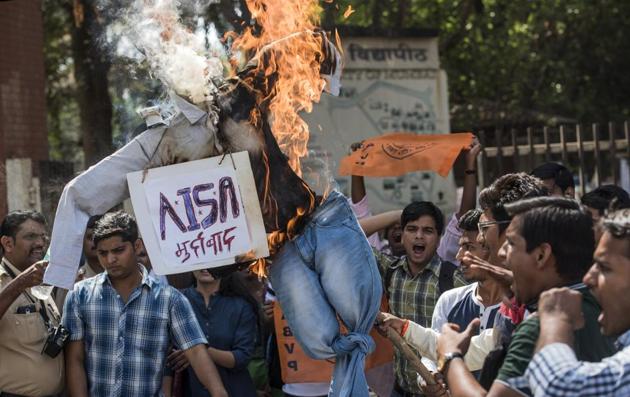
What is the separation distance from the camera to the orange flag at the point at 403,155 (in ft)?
22.6

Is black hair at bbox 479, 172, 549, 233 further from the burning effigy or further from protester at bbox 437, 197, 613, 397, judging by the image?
protester at bbox 437, 197, 613, 397

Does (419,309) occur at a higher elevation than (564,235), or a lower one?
lower

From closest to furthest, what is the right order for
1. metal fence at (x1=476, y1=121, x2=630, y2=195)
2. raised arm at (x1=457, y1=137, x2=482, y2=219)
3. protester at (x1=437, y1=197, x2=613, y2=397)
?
protester at (x1=437, y1=197, x2=613, y2=397), raised arm at (x1=457, y1=137, x2=482, y2=219), metal fence at (x1=476, y1=121, x2=630, y2=195)

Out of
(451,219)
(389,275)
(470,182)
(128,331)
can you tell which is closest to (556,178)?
(470,182)

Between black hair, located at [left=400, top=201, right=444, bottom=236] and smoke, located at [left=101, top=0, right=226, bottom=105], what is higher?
smoke, located at [left=101, top=0, right=226, bottom=105]

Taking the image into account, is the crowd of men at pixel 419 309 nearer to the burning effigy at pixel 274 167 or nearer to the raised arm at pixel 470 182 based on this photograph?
the raised arm at pixel 470 182

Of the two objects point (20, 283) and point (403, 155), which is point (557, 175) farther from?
point (20, 283)

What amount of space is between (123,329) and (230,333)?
1156mm

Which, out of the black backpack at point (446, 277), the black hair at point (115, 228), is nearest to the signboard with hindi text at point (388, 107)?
the black backpack at point (446, 277)

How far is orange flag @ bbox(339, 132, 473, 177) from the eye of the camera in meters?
6.90

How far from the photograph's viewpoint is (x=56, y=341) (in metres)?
5.51

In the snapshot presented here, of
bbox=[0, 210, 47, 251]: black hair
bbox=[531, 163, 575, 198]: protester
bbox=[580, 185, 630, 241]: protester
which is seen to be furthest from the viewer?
bbox=[531, 163, 575, 198]: protester

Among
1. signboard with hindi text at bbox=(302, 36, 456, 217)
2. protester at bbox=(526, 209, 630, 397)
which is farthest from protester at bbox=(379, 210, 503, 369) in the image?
signboard with hindi text at bbox=(302, 36, 456, 217)

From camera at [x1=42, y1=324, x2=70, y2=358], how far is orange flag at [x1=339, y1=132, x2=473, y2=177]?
231 centimetres
